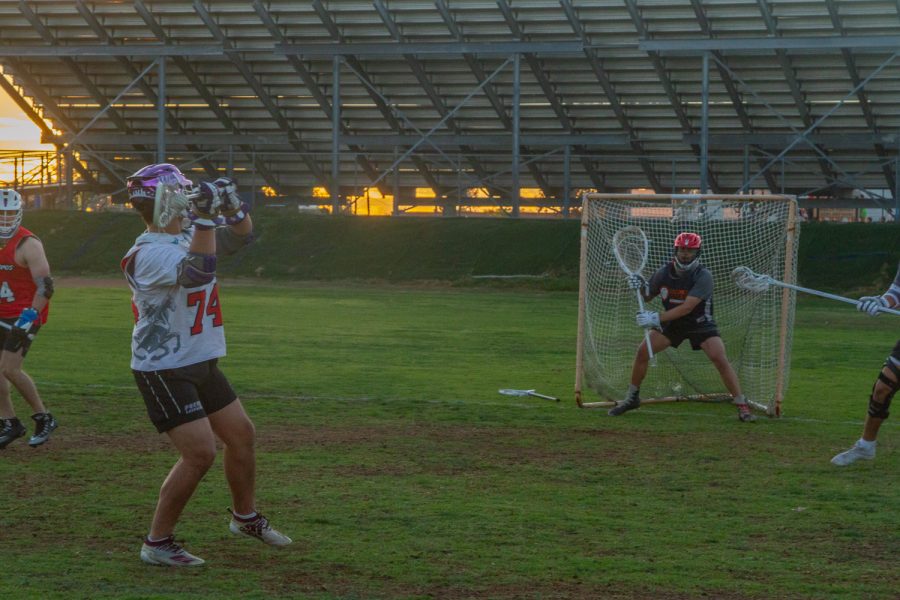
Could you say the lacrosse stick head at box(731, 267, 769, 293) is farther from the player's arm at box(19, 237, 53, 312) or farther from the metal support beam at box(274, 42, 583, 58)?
the metal support beam at box(274, 42, 583, 58)

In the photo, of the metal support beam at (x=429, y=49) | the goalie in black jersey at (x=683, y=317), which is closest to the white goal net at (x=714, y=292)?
the goalie in black jersey at (x=683, y=317)

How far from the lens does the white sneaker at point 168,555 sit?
7.03m

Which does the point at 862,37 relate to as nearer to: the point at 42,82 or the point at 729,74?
the point at 729,74

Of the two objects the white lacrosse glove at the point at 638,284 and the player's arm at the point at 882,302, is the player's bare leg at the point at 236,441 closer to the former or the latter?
the player's arm at the point at 882,302

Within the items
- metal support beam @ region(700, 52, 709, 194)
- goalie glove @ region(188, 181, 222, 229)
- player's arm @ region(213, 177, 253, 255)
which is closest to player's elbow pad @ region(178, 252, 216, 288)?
goalie glove @ region(188, 181, 222, 229)

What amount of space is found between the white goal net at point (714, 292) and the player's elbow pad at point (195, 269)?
6585 millimetres

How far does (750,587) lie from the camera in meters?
6.75

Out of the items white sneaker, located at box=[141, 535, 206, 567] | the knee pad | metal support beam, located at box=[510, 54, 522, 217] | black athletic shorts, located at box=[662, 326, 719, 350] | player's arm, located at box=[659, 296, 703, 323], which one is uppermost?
metal support beam, located at box=[510, 54, 522, 217]

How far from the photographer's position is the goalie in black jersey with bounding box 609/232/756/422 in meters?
12.3

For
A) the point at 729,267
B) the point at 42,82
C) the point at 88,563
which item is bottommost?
the point at 88,563

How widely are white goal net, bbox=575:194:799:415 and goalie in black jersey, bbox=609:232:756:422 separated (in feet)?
1.57

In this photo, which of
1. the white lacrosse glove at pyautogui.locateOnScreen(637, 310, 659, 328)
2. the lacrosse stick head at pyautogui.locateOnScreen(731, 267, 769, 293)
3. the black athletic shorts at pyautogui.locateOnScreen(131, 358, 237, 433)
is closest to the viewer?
the black athletic shorts at pyautogui.locateOnScreen(131, 358, 237, 433)

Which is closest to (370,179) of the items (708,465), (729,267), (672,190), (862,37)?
(672,190)

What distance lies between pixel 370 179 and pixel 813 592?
31436 millimetres
